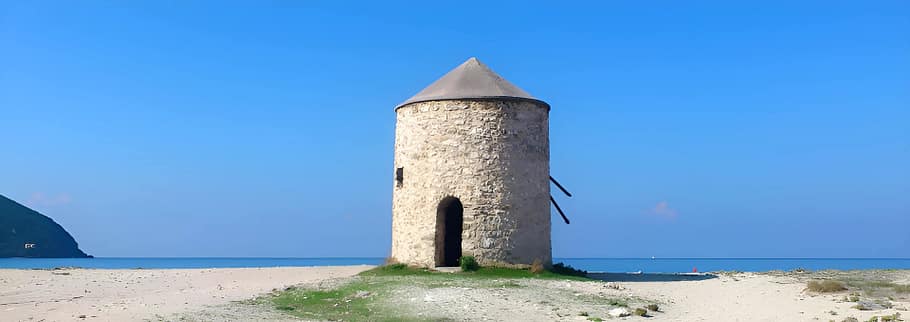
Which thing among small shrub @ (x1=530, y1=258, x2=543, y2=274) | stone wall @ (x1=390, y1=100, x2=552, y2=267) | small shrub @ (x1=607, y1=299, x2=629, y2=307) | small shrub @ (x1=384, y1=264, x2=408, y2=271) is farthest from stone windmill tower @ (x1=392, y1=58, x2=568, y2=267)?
small shrub @ (x1=607, y1=299, x2=629, y2=307)

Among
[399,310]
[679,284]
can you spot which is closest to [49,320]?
[399,310]

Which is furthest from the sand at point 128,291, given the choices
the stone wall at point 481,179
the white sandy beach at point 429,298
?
the stone wall at point 481,179

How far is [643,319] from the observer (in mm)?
12852

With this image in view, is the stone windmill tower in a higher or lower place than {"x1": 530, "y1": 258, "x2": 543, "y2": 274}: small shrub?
higher

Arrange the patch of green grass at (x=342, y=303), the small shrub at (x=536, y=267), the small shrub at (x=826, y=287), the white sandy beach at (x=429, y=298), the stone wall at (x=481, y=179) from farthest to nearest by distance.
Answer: the stone wall at (x=481, y=179), the small shrub at (x=536, y=267), the small shrub at (x=826, y=287), the patch of green grass at (x=342, y=303), the white sandy beach at (x=429, y=298)

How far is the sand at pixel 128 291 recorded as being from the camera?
12453 mm

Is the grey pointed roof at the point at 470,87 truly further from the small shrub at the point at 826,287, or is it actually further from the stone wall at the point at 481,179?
the small shrub at the point at 826,287

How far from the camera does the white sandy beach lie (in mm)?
12695

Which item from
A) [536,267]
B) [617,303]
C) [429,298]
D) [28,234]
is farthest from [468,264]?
[28,234]

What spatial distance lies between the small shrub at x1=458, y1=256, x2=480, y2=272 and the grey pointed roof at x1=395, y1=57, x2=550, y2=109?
4.11 m

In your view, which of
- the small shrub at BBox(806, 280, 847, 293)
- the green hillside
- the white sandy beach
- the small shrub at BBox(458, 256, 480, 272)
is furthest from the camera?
the green hillside

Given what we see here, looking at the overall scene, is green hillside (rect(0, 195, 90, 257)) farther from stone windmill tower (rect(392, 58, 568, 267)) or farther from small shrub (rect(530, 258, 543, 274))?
small shrub (rect(530, 258, 543, 274))

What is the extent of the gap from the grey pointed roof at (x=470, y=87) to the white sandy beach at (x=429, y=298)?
5182 mm

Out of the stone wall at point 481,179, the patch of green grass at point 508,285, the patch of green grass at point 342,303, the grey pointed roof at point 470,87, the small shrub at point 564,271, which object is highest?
the grey pointed roof at point 470,87
